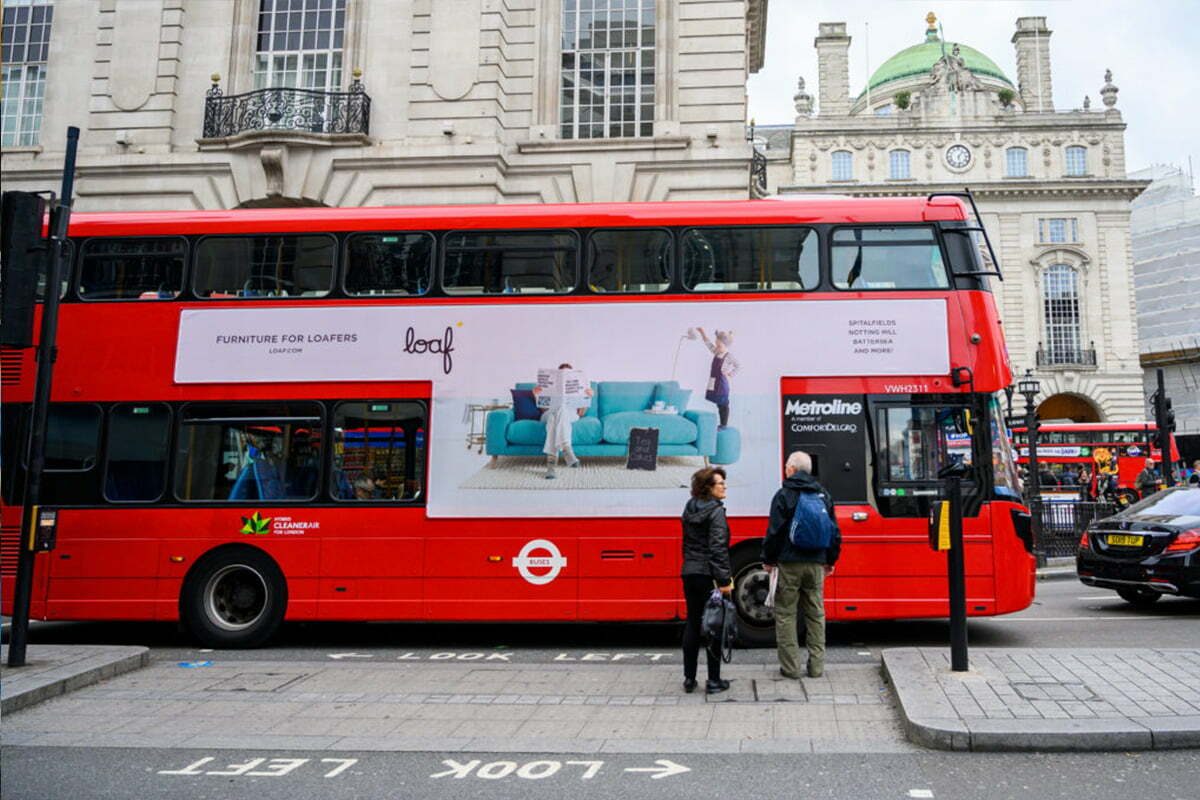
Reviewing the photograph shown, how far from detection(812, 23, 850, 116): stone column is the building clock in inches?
276

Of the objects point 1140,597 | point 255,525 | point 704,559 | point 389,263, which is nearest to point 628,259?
point 389,263

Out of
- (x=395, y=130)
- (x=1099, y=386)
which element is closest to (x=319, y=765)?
(x=395, y=130)

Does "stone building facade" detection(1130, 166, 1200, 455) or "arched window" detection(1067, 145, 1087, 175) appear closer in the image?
"arched window" detection(1067, 145, 1087, 175)

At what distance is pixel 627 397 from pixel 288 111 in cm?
1344

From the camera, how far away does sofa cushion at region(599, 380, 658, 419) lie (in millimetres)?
8961

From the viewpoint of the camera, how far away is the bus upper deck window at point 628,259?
915 centimetres

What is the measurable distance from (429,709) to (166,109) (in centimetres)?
1703

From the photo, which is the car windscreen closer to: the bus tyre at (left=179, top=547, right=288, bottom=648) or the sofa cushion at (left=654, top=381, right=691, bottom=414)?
the sofa cushion at (left=654, top=381, right=691, bottom=414)

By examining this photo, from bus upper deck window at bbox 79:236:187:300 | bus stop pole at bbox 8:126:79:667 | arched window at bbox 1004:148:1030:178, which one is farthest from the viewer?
arched window at bbox 1004:148:1030:178

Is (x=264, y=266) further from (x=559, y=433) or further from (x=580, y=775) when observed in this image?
(x=580, y=775)

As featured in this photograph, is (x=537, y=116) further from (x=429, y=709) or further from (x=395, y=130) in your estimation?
(x=429, y=709)


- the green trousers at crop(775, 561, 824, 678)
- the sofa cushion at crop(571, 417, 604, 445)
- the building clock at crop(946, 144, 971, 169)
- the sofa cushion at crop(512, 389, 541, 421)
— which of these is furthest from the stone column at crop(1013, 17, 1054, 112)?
the green trousers at crop(775, 561, 824, 678)

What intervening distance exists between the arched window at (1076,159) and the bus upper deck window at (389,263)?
55.5 meters

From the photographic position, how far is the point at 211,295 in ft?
30.9
